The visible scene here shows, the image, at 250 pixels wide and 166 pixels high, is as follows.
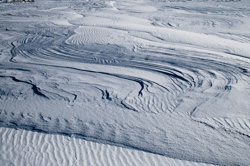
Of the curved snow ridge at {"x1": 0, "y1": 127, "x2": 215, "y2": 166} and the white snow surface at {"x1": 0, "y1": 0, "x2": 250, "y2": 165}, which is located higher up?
the white snow surface at {"x1": 0, "y1": 0, "x2": 250, "y2": 165}

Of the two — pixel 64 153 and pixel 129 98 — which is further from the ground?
pixel 129 98

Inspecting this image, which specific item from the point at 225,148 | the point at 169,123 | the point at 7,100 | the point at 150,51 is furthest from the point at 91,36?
the point at 225,148

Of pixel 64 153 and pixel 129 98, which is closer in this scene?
pixel 64 153

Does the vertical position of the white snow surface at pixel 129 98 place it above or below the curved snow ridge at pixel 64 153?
above

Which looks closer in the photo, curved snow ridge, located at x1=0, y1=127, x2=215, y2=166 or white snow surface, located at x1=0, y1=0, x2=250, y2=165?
curved snow ridge, located at x1=0, y1=127, x2=215, y2=166
